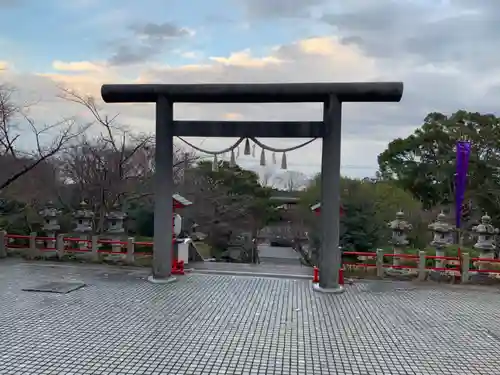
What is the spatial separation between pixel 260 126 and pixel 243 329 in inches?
185

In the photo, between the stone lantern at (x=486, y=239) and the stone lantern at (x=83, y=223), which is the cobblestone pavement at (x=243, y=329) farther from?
the stone lantern at (x=83, y=223)

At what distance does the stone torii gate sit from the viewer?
9586mm

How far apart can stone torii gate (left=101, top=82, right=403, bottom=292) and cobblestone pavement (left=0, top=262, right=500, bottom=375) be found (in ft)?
3.41

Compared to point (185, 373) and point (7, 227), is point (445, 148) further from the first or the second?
point (185, 373)

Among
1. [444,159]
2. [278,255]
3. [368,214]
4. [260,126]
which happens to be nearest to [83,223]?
[260,126]

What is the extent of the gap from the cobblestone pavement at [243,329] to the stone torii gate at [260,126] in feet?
3.41

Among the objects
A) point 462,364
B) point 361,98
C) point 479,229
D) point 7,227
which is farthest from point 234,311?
point 7,227

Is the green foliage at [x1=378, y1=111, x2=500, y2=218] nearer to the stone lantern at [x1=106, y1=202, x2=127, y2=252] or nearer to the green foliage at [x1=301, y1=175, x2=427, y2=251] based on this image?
the green foliage at [x1=301, y1=175, x2=427, y2=251]

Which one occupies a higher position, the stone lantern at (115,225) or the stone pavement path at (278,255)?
the stone lantern at (115,225)

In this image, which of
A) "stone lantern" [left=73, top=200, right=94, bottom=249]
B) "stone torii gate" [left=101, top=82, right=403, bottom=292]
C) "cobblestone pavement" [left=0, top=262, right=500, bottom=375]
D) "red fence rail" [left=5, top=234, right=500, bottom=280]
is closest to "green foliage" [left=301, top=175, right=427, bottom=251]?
"red fence rail" [left=5, top=234, right=500, bottom=280]

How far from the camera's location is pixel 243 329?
6.95m

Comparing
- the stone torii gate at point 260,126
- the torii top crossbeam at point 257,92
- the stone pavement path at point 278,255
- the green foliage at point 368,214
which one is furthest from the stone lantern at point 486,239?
the stone pavement path at point 278,255

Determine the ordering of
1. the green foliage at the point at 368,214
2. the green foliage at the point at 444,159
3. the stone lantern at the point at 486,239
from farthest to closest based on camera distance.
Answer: the green foliage at the point at 444,159 → the green foliage at the point at 368,214 → the stone lantern at the point at 486,239

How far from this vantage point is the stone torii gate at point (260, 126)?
31.4 ft
